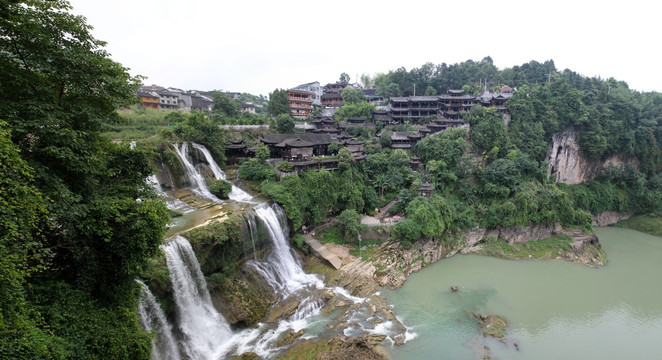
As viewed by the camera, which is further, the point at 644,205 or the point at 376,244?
the point at 644,205

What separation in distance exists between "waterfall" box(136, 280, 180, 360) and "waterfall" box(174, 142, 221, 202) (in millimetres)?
11393

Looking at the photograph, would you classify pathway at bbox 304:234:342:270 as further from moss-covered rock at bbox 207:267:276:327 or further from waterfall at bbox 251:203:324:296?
moss-covered rock at bbox 207:267:276:327

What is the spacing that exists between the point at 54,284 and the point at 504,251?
31.0 meters

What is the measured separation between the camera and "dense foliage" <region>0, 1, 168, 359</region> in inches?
277

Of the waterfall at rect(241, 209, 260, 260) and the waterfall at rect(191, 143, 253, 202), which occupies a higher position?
the waterfall at rect(191, 143, 253, 202)

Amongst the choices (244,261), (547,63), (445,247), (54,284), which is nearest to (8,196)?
(54,284)

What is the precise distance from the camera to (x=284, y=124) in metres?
37.4

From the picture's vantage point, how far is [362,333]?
1653 cm

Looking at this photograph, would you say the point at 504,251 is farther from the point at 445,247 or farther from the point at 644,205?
the point at 644,205

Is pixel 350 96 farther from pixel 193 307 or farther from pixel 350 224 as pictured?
pixel 193 307

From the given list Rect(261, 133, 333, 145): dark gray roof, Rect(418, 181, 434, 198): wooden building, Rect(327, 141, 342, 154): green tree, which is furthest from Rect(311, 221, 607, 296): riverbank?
Rect(261, 133, 333, 145): dark gray roof

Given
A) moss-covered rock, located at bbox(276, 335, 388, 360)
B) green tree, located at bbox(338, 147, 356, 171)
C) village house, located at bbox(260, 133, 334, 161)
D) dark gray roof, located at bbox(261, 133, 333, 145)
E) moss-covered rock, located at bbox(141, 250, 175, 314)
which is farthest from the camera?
dark gray roof, located at bbox(261, 133, 333, 145)

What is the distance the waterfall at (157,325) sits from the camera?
1320 cm

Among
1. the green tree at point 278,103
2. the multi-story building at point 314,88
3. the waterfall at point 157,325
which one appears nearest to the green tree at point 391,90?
the multi-story building at point 314,88
